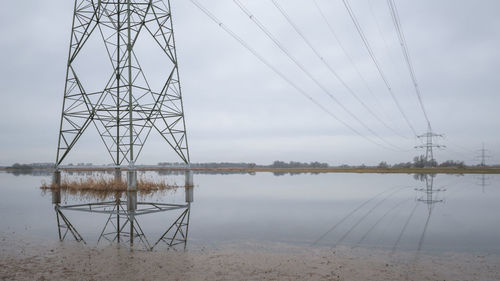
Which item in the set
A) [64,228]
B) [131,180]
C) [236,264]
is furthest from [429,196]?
[64,228]

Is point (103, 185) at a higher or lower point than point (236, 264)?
lower

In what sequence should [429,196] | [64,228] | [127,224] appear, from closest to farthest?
[64,228], [127,224], [429,196]

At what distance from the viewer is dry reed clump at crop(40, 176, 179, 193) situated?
78.7ft

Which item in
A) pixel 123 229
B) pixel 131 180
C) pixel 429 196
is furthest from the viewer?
pixel 429 196

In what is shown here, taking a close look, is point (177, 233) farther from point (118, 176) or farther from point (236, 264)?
point (118, 176)

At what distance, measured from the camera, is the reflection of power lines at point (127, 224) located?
880 centimetres

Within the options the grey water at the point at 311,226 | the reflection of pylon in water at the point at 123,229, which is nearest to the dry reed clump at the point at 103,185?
the grey water at the point at 311,226

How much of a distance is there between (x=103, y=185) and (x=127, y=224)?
14.7m

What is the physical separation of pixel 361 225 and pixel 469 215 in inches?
229

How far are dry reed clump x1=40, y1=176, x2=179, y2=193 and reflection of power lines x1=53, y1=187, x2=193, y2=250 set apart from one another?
25.2ft

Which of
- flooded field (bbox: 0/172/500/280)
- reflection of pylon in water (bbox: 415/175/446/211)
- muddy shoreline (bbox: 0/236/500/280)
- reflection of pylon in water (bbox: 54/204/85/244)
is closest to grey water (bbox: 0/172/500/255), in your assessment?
flooded field (bbox: 0/172/500/280)

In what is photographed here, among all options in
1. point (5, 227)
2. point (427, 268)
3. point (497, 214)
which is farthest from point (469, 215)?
point (5, 227)

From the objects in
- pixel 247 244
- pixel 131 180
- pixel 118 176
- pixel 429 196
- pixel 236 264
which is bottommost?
pixel 429 196

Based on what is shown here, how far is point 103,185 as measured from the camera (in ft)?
78.9
